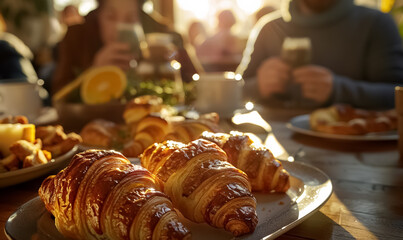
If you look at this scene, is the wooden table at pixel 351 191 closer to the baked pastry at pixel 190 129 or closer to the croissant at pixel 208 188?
the croissant at pixel 208 188

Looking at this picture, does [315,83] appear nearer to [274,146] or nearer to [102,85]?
[274,146]

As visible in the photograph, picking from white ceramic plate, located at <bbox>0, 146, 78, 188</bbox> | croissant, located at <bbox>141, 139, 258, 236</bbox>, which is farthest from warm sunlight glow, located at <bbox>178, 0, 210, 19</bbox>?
croissant, located at <bbox>141, 139, 258, 236</bbox>

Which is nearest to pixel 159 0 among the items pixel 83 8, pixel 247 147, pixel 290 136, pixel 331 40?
pixel 83 8

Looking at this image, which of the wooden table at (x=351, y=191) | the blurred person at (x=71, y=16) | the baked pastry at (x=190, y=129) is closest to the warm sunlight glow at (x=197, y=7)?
the blurred person at (x=71, y=16)

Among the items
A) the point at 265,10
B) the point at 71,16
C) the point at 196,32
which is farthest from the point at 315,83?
the point at 71,16

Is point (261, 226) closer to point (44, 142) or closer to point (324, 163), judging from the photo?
point (324, 163)

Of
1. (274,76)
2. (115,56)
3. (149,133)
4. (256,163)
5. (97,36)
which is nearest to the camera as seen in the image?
(256,163)

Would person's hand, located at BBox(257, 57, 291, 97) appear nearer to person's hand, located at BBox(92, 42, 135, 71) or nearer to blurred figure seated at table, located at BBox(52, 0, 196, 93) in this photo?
person's hand, located at BBox(92, 42, 135, 71)
